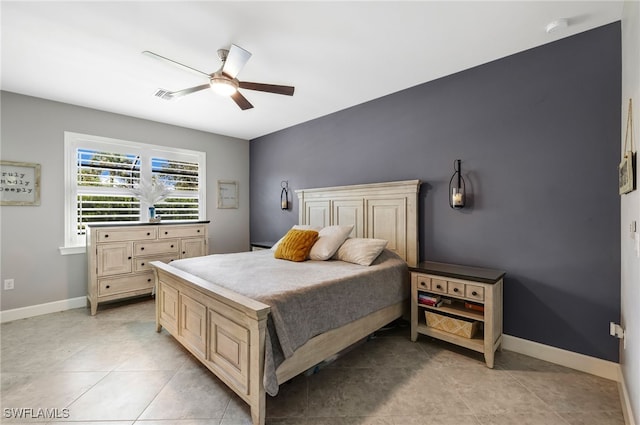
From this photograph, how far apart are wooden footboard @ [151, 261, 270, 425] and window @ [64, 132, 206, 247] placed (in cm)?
208

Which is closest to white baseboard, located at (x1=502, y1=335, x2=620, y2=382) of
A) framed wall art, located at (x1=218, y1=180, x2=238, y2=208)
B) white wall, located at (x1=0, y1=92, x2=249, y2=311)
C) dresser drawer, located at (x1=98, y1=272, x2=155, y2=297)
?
dresser drawer, located at (x1=98, y1=272, x2=155, y2=297)

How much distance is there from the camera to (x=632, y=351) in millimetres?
1588

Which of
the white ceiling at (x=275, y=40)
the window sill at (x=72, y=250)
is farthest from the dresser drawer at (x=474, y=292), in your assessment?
the window sill at (x=72, y=250)

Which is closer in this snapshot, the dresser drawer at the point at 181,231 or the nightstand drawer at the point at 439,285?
the nightstand drawer at the point at 439,285

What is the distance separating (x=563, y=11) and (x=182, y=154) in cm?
485

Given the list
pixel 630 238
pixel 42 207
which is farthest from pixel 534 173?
pixel 42 207

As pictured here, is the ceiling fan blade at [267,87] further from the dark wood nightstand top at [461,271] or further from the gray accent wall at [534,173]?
the dark wood nightstand top at [461,271]

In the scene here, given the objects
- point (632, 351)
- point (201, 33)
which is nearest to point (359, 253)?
point (632, 351)

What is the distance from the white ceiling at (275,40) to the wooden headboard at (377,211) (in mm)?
1178

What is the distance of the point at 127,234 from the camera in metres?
3.65

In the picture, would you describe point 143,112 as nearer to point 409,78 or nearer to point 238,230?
point 238,230

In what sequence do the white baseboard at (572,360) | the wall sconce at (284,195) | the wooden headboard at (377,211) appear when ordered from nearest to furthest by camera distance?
the white baseboard at (572,360), the wooden headboard at (377,211), the wall sconce at (284,195)

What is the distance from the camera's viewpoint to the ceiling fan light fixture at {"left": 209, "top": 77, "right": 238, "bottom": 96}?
7.62 ft

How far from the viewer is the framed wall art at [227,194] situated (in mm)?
5098
